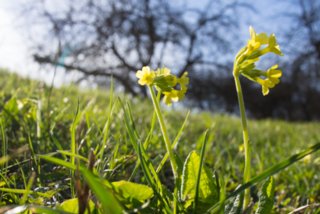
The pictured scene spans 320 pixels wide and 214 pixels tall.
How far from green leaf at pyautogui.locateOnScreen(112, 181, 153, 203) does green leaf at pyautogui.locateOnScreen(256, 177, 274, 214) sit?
20 cm

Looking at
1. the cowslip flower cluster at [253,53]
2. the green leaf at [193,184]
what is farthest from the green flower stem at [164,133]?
the cowslip flower cluster at [253,53]

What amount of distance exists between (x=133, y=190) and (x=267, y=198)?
242mm

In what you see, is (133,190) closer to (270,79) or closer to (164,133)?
(164,133)

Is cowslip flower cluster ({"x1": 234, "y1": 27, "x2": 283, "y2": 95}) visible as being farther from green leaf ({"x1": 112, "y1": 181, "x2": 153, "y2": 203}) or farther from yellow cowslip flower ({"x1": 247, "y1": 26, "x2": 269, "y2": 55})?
→ green leaf ({"x1": 112, "y1": 181, "x2": 153, "y2": 203})

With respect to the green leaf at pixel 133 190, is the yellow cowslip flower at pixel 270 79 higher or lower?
higher

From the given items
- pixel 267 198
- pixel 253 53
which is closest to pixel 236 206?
pixel 267 198

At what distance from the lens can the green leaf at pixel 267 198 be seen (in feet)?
2.27

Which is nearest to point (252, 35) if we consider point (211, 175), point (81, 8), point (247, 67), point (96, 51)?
point (247, 67)

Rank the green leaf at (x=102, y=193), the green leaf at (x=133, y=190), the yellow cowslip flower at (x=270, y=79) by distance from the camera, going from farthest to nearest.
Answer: the yellow cowslip flower at (x=270, y=79) < the green leaf at (x=133, y=190) < the green leaf at (x=102, y=193)

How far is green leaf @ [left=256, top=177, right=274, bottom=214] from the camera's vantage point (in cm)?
69

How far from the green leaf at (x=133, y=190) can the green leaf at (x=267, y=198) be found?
0.20 metres

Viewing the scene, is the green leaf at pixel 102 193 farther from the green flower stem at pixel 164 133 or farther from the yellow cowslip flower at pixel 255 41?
the yellow cowslip flower at pixel 255 41

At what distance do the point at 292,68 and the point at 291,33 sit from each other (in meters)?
1.85

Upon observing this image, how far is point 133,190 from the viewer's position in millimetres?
652
